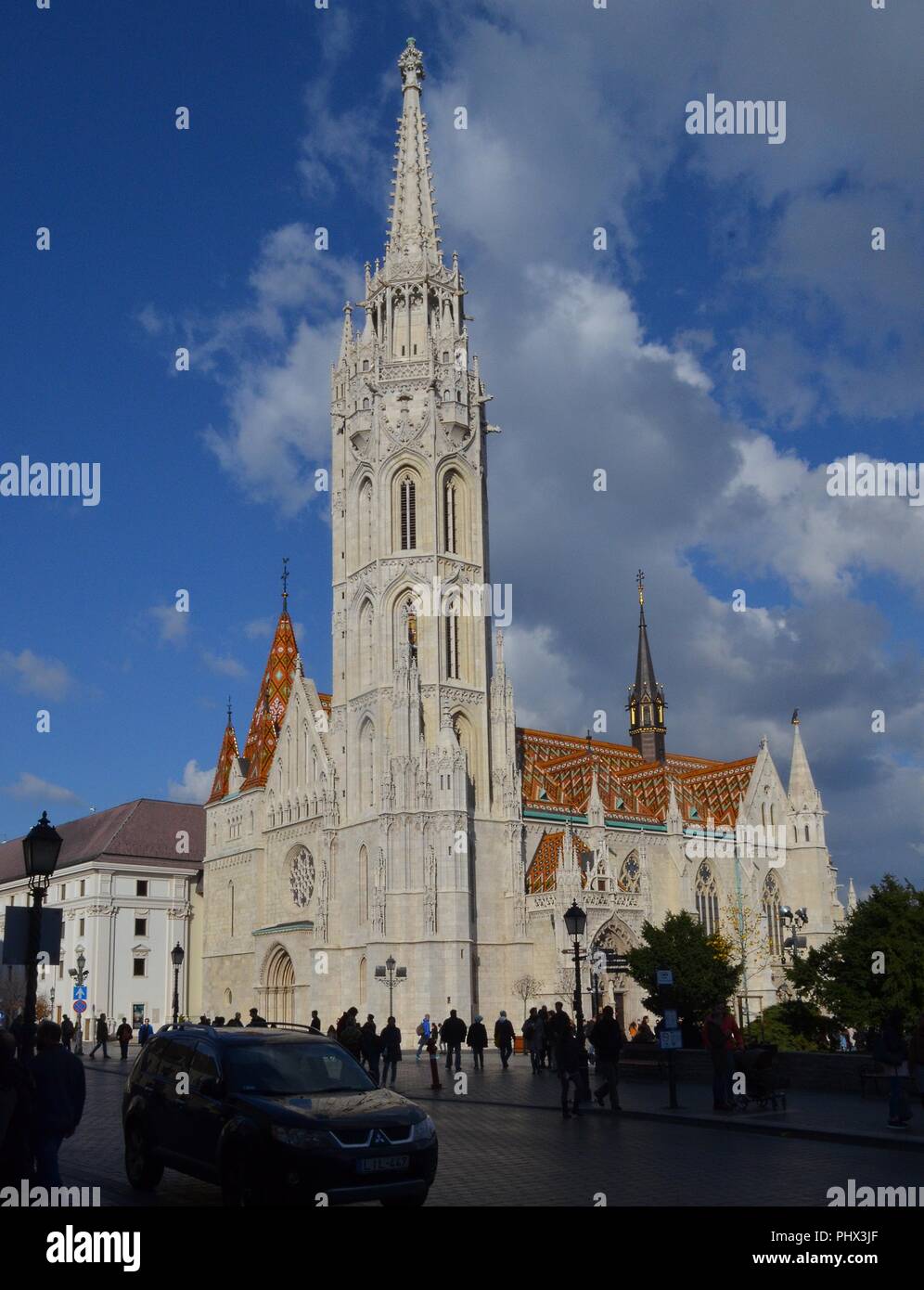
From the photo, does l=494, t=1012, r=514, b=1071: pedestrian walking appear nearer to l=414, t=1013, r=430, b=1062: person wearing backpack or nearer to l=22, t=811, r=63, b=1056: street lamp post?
l=414, t=1013, r=430, b=1062: person wearing backpack

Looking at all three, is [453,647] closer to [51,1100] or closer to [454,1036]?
[454,1036]

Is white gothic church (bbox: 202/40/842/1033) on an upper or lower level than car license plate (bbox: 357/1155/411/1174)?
upper

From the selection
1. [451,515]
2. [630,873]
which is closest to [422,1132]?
[451,515]

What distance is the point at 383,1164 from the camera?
10891 mm

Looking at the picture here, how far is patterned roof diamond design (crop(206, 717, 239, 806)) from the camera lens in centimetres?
6806

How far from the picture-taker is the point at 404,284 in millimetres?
61281

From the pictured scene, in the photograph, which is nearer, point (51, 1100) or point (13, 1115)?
point (13, 1115)

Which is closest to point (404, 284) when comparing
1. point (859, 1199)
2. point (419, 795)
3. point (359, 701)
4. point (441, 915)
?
point (359, 701)

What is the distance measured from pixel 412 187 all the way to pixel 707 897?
38.5 meters

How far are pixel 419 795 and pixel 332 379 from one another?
2293 centimetres

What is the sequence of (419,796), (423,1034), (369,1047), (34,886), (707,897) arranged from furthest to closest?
(707,897)
(419,796)
(423,1034)
(369,1047)
(34,886)

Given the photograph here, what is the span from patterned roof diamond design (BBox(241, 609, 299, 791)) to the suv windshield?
172ft

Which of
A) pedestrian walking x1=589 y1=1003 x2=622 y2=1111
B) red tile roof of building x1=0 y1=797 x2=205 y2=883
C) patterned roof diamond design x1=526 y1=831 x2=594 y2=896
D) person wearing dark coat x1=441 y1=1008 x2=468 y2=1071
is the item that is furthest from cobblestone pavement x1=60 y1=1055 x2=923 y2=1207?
red tile roof of building x1=0 y1=797 x2=205 y2=883

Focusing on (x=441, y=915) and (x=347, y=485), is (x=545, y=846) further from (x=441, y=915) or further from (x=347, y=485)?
(x=347, y=485)
